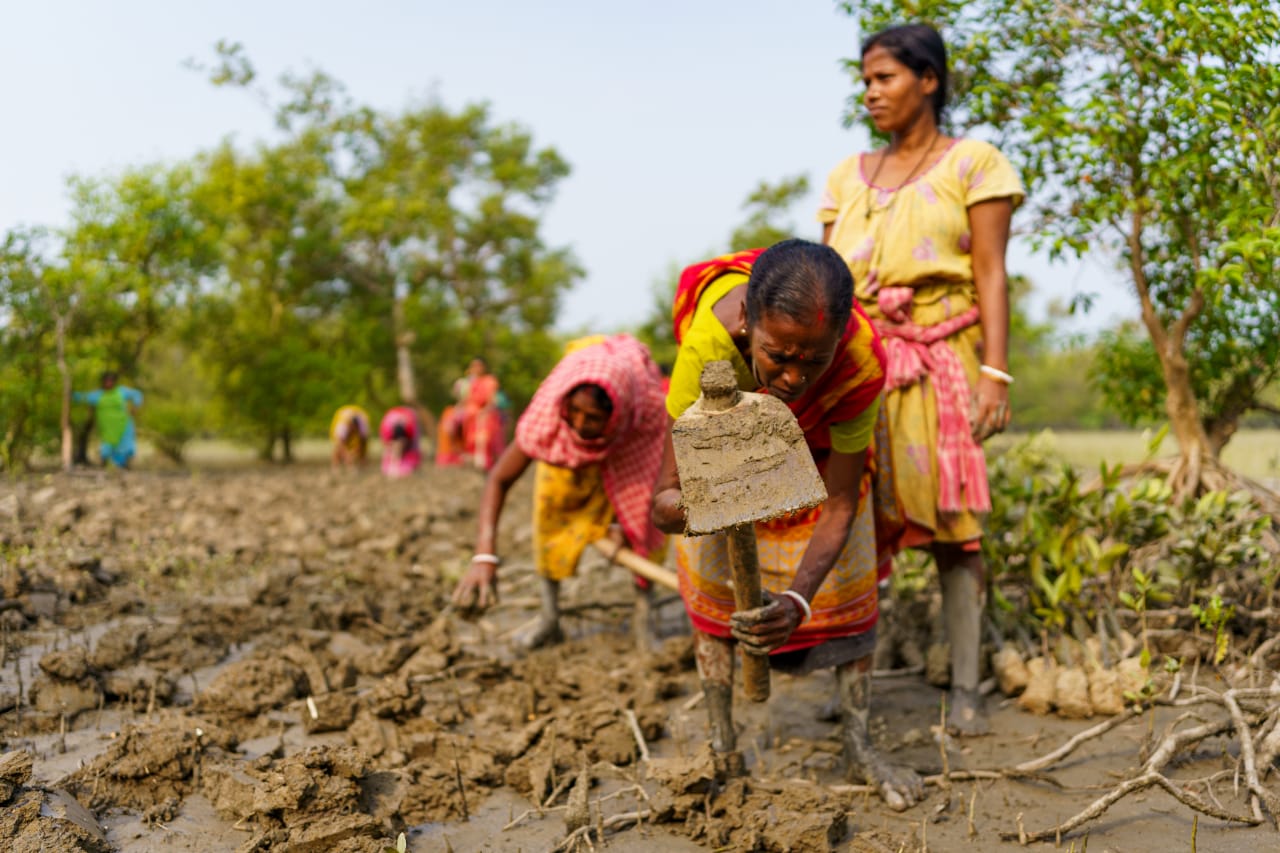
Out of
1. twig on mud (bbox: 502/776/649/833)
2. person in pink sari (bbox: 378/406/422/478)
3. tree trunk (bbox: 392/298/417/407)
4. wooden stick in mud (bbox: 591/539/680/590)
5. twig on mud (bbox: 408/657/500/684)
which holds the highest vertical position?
tree trunk (bbox: 392/298/417/407)

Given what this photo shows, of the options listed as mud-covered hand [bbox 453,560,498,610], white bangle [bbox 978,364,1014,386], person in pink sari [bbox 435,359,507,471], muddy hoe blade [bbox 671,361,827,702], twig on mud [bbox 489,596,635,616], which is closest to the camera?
muddy hoe blade [bbox 671,361,827,702]

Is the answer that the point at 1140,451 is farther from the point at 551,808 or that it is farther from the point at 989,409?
the point at 551,808

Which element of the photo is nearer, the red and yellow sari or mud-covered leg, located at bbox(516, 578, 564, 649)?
the red and yellow sari

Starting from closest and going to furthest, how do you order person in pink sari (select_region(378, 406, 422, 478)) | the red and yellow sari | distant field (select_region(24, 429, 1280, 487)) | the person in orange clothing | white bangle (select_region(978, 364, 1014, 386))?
the red and yellow sari → white bangle (select_region(978, 364, 1014, 386)) → distant field (select_region(24, 429, 1280, 487)) → person in pink sari (select_region(378, 406, 422, 478)) → the person in orange clothing

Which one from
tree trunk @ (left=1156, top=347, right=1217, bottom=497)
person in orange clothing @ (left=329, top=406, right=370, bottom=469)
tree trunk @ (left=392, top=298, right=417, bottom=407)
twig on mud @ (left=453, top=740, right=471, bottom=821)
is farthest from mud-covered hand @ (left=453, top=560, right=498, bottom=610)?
tree trunk @ (left=392, top=298, right=417, bottom=407)

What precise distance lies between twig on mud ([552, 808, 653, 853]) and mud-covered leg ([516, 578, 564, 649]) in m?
1.78

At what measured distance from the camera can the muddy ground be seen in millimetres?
2451

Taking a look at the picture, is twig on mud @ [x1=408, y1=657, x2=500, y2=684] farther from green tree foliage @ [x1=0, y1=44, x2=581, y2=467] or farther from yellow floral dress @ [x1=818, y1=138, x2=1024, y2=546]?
green tree foliage @ [x1=0, y1=44, x2=581, y2=467]

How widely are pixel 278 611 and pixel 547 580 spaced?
4.29 feet

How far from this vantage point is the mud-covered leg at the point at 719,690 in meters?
2.79

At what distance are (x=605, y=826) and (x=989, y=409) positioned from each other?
5.70 ft

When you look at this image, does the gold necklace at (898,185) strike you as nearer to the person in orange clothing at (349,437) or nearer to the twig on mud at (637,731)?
the twig on mud at (637,731)

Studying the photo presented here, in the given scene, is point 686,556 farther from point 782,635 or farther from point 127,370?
point 127,370

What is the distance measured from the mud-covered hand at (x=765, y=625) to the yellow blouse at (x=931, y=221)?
1.36m
